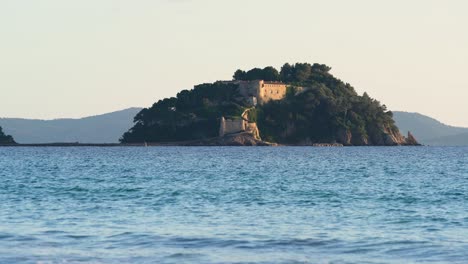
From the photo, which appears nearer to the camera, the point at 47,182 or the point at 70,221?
the point at 70,221

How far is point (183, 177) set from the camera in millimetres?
69438

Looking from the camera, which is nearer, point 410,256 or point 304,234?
point 410,256

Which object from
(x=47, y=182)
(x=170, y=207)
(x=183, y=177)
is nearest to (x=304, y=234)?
(x=170, y=207)

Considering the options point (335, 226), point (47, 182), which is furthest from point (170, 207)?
point (47, 182)

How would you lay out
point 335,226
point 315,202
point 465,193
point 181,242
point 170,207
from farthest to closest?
point 465,193 → point 315,202 → point 170,207 → point 335,226 → point 181,242

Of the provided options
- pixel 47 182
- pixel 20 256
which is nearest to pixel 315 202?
pixel 20 256

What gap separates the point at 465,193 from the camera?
51.2 meters

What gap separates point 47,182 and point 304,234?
36154mm

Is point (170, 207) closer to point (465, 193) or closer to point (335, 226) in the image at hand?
point (335, 226)

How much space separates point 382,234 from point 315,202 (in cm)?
1405

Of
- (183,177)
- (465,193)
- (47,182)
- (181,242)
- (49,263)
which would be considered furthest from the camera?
(183,177)

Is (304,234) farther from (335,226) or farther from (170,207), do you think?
(170,207)

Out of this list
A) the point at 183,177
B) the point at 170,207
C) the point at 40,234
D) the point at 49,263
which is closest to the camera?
the point at 49,263

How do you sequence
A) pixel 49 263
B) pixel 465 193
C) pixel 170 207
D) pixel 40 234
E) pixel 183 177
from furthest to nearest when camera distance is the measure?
1. pixel 183 177
2. pixel 465 193
3. pixel 170 207
4. pixel 40 234
5. pixel 49 263
